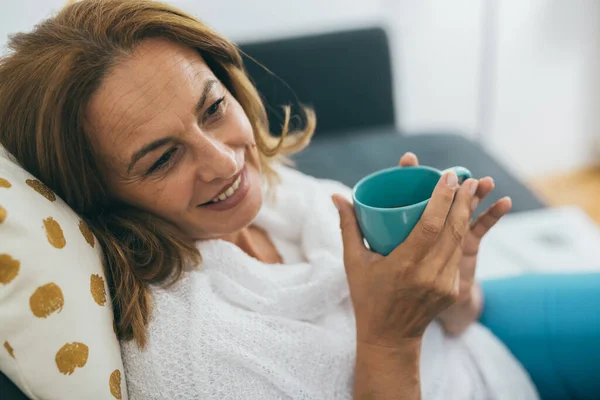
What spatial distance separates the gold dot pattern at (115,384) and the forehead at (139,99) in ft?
1.02

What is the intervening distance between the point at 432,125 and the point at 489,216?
2012 millimetres

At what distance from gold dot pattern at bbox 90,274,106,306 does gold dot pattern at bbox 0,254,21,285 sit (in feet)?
0.37

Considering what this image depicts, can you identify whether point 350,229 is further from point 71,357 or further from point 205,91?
point 71,357

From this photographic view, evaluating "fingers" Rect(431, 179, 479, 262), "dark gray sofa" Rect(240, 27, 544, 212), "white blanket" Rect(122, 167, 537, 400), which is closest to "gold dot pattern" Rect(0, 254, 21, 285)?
"white blanket" Rect(122, 167, 537, 400)

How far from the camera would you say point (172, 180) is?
0.86 m

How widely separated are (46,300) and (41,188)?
18 cm

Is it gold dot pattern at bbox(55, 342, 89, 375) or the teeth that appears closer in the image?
gold dot pattern at bbox(55, 342, 89, 375)

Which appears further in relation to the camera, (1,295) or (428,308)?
(428,308)

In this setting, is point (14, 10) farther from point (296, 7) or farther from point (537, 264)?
point (537, 264)

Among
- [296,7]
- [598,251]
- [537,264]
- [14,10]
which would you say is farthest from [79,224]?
[296,7]

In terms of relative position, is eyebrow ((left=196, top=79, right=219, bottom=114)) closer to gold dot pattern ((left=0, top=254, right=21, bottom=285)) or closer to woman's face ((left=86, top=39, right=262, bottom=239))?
woman's face ((left=86, top=39, right=262, bottom=239))

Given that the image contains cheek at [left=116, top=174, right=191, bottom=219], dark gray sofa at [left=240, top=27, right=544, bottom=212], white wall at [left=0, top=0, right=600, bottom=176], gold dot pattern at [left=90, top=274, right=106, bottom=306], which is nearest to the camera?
gold dot pattern at [left=90, top=274, right=106, bottom=306]

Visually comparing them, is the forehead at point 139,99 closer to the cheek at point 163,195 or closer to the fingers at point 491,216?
the cheek at point 163,195

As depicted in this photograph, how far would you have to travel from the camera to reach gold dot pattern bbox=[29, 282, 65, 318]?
0.68 metres
